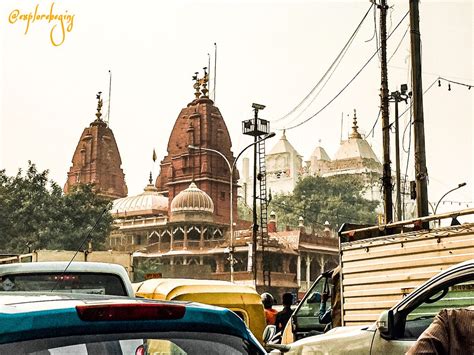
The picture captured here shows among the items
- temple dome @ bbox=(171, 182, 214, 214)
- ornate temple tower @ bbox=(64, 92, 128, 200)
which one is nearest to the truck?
temple dome @ bbox=(171, 182, 214, 214)

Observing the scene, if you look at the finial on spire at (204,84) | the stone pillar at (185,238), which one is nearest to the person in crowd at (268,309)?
the stone pillar at (185,238)

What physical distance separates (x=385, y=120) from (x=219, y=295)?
12168 mm

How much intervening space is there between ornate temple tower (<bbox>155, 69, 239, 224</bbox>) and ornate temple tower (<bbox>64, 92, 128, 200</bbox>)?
A: 12.4 meters

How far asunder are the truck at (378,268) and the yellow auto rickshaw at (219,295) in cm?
40

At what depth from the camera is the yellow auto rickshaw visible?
28.2ft

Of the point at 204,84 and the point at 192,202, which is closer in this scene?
the point at 192,202

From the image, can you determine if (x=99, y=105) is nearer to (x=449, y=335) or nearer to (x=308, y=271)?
(x=308, y=271)

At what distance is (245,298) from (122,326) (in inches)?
272

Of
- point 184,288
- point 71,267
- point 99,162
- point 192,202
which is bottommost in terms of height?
point 184,288

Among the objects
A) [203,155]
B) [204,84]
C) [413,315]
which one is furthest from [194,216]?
[413,315]

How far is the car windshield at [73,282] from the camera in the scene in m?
5.93

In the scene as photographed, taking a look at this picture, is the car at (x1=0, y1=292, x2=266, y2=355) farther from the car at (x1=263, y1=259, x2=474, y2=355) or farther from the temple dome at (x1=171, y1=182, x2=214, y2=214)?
the temple dome at (x1=171, y1=182, x2=214, y2=214)

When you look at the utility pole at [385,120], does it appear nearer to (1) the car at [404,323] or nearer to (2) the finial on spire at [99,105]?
(1) the car at [404,323]

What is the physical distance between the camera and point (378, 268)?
7586 millimetres
